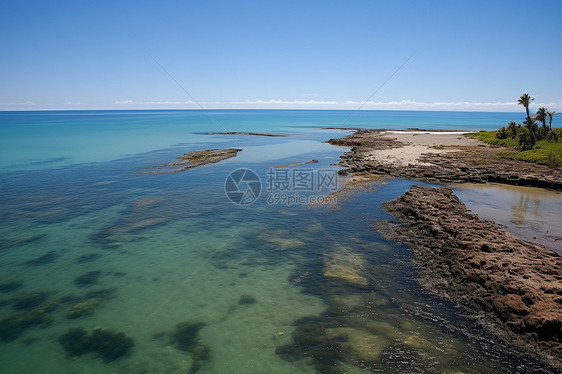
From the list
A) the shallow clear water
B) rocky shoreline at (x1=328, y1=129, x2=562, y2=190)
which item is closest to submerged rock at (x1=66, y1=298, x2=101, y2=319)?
the shallow clear water

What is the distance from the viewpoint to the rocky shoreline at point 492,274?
8.88 m

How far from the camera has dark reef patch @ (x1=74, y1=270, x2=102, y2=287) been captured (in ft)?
41.4

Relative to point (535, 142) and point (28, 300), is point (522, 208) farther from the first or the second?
point (28, 300)

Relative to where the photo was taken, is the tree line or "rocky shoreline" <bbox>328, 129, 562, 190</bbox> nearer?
"rocky shoreline" <bbox>328, 129, 562, 190</bbox>

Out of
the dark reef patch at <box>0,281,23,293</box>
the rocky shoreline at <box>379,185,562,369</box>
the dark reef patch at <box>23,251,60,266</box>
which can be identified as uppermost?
the rocky shoreline at <box>379,185,562,369</box>

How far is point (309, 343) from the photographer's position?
936 centimetres

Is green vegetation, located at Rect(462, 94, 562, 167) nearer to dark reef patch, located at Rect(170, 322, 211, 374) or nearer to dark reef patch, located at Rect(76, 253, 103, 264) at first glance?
dark reef patch, located at Rect(170, 322, 211, 374)

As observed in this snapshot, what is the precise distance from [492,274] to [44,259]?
2021 centimetres

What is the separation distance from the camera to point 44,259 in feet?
48.0

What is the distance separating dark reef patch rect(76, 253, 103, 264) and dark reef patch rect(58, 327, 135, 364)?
17.6 ft

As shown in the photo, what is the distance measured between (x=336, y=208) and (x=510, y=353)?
1406 centimetres

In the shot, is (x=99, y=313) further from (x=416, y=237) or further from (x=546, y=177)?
(x=546, y=177)

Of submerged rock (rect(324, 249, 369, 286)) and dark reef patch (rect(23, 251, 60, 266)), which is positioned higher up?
submerged rock (rect(324, 249, 369, 286))

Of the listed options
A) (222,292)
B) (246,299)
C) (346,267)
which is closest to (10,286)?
(222,292)
